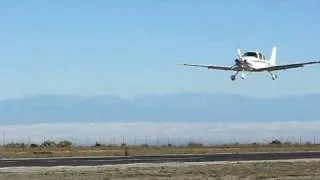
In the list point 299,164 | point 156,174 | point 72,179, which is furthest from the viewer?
point 299,164

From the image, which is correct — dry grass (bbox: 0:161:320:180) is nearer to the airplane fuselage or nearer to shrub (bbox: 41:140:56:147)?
the airplane fuselage

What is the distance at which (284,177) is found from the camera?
46.6m

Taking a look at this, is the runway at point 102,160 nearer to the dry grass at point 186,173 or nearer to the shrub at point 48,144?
the dry grass at point 186,173

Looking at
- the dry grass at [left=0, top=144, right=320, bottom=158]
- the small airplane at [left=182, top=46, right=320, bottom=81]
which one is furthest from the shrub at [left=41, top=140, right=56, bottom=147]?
the small airplane at [left=182, top=46, right=320, bottom=81]

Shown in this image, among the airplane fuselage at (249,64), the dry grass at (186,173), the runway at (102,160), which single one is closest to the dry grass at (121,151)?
the runway at (102,160)

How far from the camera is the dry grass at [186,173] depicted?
4681 centimetres

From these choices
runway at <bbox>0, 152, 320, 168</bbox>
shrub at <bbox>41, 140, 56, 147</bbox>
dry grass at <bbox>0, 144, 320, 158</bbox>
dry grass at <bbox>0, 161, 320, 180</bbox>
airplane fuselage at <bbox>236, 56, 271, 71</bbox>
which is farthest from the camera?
shrub at <bbox>41, 140, 56, 147</bbox>

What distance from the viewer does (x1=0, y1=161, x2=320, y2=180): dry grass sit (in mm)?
46812

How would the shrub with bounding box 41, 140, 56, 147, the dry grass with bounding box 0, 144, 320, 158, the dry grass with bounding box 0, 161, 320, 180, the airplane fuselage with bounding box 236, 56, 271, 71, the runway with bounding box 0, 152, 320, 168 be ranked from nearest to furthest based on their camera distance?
the dry grass with bounding box 0, 161, 320, 180
the runway with bounding box 0, 152, 320, 168
the airplane fuselage with bounding box 236, 56, 271, 71
the dry grass with bounding box 0, 144, 320, 158
the shrub with bounding box 41, 140, 56, 147

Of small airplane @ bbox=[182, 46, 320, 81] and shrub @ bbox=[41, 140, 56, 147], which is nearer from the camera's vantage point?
small airplane @ bbox=[182, 46, 320, 81]

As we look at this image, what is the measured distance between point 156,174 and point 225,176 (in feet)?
14.6

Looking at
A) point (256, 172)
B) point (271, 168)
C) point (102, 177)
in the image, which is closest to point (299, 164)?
point (271, 168)

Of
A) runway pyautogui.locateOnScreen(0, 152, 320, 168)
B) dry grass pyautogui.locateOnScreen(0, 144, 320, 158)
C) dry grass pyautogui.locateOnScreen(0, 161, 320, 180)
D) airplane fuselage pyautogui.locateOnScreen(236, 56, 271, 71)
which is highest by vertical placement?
airplane fuselage pyautogui.locateOnScreen(236, 56, 271, 71)

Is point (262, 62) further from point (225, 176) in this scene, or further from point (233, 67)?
point (225, 176)
